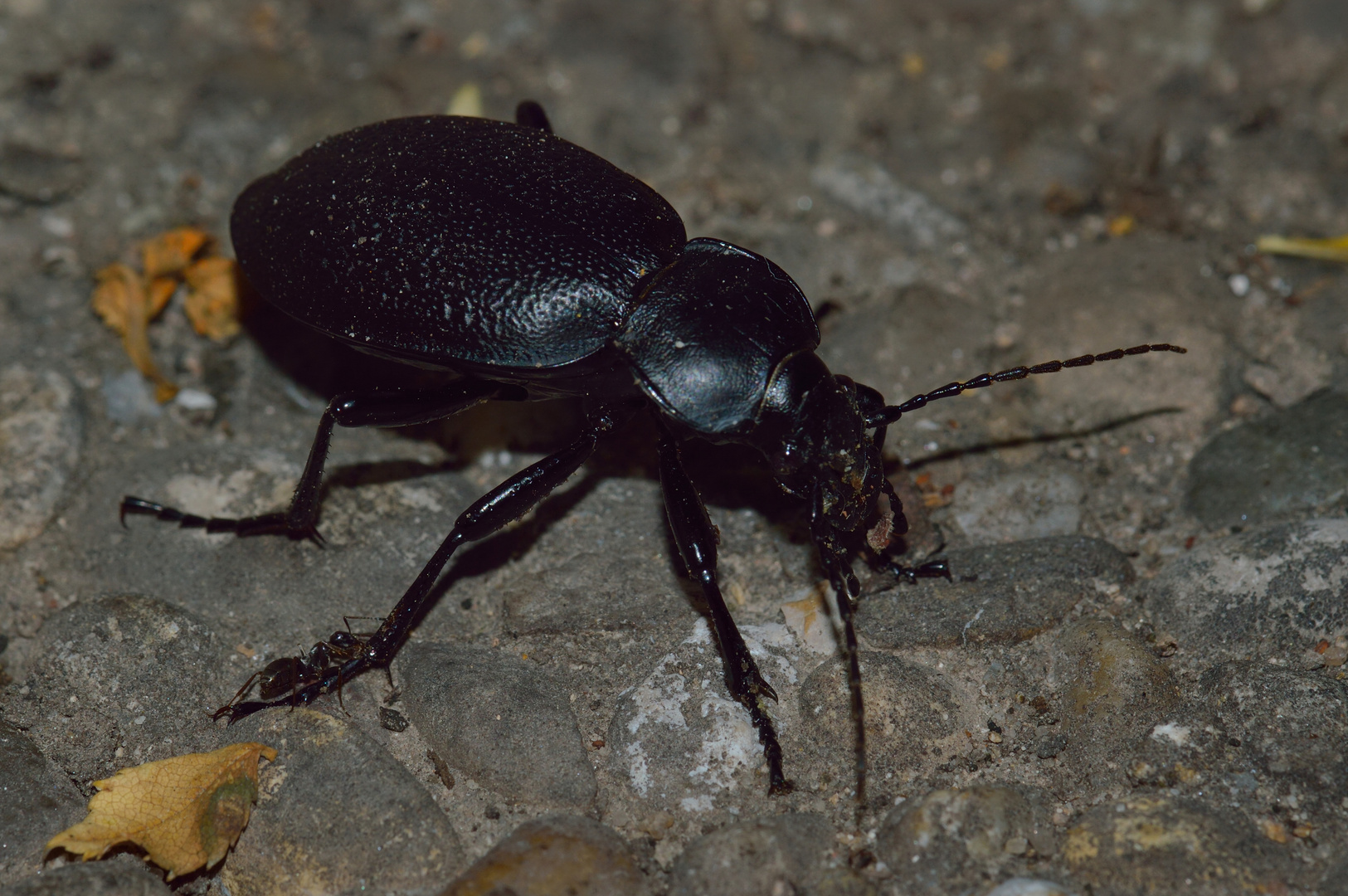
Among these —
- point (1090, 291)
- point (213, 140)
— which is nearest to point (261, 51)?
point (213, 140)

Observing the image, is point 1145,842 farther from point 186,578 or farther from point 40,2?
point 40,2

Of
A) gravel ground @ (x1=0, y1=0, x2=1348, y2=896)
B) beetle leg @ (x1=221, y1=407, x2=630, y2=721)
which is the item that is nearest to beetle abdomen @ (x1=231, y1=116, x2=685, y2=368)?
beetle leg @ (x1=221, y1=407, x2=630, y2=721)

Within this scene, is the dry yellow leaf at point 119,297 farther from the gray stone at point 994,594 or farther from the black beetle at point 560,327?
the gray stone at point 994,594

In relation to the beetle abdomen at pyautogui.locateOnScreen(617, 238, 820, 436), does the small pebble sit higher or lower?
lower

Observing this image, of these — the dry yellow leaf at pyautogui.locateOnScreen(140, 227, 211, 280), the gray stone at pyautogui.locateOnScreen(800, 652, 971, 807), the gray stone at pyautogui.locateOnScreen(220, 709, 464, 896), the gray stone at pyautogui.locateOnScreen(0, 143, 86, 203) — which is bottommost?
the gray stone at pyautogui.locateOnScreen(220, 709, 464, 896)

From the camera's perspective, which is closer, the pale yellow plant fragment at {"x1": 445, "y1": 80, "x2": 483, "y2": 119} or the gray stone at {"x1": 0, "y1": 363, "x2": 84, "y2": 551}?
the gray stone at {"x1": 0, "y1": 363, "x2": 84, "y2": 551}

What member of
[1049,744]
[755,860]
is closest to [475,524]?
[755,860]

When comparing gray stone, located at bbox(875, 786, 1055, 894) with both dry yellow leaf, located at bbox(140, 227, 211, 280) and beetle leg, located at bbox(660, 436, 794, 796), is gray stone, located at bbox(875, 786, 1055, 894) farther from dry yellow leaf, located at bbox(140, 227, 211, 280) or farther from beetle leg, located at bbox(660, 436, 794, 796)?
dry yellow leaf, located at bbox(140, 227, 211, 280)
